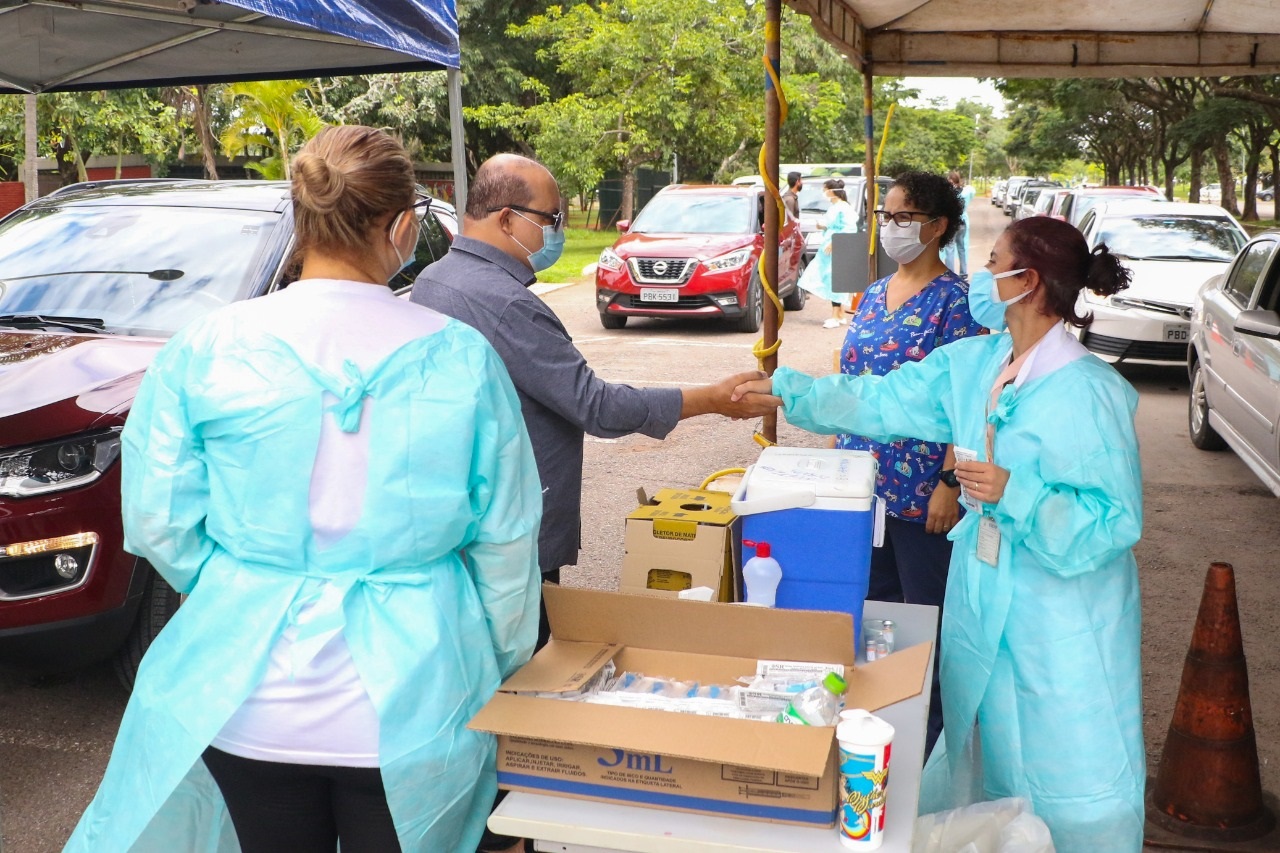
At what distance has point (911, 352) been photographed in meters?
3.70

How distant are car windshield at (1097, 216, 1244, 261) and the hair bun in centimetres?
1176

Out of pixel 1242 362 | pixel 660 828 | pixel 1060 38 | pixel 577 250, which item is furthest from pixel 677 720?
pixel 577 250

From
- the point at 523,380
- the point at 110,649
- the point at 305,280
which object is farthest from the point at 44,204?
the point at 305,280

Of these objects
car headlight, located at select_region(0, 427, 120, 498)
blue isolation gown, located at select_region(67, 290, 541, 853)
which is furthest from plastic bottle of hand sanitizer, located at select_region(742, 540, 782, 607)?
car headlight, located at select_region(0, 427, 120, 498)

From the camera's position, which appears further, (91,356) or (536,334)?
(91,356)

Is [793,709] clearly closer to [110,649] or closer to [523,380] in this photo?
[523,380]

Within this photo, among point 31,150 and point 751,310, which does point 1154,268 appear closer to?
point 751,310

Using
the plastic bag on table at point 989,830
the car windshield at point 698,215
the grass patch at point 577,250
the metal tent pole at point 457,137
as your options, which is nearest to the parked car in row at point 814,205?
the car windshield at point 698,215

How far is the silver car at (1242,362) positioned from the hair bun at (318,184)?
16.9ft

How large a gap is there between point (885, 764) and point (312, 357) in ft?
3.80

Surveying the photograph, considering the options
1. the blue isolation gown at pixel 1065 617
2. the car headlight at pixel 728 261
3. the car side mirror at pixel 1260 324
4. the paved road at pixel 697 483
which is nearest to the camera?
the blue isolation gown at pixel 1065 617

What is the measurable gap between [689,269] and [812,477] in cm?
1136

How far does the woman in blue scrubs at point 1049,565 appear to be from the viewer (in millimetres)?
2580

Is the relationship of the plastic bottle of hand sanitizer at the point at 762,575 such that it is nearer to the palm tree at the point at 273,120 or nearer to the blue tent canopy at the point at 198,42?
the blue tent canopy at the point at 198,42
